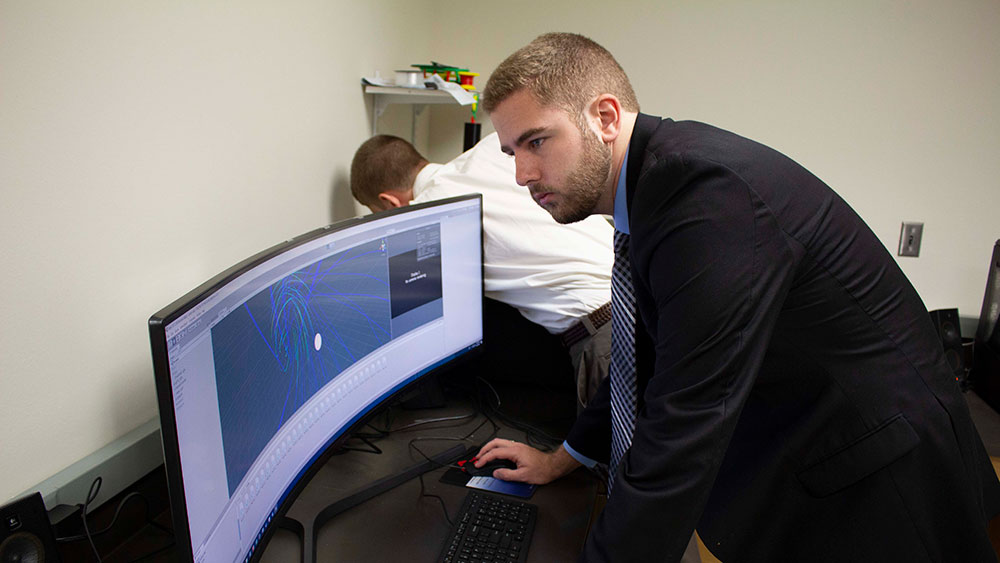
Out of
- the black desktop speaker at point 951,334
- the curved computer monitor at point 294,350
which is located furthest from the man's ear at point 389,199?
the black desktop speaker at point 951,334

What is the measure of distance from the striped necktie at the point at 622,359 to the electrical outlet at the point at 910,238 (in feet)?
5.47

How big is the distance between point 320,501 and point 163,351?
57 centimetres

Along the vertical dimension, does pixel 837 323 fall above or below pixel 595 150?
below

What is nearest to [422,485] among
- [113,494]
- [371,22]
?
[113,494]

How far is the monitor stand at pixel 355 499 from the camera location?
0.94 metres

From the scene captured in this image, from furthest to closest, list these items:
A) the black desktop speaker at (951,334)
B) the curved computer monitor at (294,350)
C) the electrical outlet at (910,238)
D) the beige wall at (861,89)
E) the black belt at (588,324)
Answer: the electrical outlet at (910,238)
the beige wall at (861,89)
the black desktop speaker at (951,334)
the black belt at (588,324)
the curved computer monitor at (294,350)

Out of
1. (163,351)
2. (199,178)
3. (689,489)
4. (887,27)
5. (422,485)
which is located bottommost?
(422,485)

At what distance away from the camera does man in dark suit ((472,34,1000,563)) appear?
0.77 m

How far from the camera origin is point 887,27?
2148 mm

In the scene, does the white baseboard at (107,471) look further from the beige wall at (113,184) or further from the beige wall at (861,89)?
the beige wall at (861,89)

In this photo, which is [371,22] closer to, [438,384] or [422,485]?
[438,384]

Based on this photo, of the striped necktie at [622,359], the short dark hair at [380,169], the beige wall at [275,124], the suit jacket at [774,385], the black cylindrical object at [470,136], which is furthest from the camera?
the black cylindrical object at [470,136]

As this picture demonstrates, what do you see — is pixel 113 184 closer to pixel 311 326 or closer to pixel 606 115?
pixel 311 326

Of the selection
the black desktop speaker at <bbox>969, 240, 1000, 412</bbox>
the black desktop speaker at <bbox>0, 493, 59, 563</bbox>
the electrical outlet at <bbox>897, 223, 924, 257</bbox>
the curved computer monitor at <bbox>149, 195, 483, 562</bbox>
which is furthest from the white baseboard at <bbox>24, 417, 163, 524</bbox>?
the electrical outlet at <bbox>897, 223, 924, 257</bbox>
